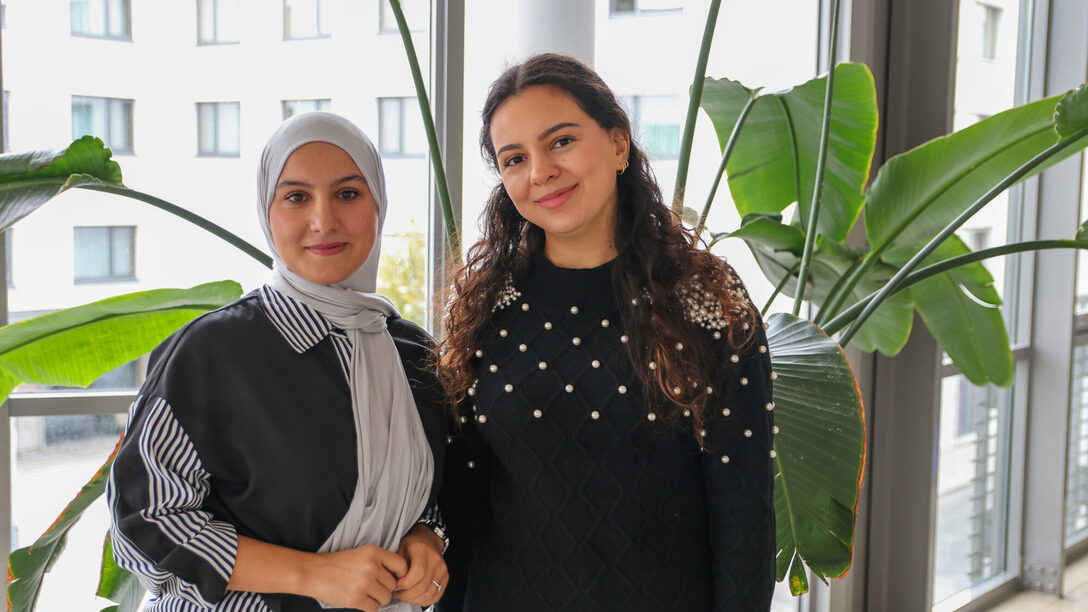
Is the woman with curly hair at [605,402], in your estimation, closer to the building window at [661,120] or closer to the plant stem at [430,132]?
the plant stem at [430,132]

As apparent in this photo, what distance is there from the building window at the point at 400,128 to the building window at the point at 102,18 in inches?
22.4

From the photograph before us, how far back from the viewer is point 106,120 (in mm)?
1684

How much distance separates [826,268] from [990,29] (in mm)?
2120

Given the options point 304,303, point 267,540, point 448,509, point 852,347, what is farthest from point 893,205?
point 267,540

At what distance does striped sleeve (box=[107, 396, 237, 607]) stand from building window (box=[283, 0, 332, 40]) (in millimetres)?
1152

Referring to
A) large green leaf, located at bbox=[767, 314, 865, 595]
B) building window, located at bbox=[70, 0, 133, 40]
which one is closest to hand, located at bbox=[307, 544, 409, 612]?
large green leaf, located at bbox=[767, 314, 865, 595]

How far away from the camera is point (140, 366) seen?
5.93ft

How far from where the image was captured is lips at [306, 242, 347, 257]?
1108 mm

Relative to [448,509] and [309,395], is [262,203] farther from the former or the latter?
[448,509]

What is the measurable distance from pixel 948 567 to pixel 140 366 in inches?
126

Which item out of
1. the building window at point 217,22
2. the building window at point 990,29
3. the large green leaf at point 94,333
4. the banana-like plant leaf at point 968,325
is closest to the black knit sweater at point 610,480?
the large green leaf at point 94,333

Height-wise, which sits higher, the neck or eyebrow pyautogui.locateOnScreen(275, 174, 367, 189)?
eyebrow pyautogui.locateOnScreen(275, 174, 367, 189)

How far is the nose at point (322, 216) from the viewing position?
1094 mm

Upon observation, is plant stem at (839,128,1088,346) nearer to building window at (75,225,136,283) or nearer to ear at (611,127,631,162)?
ear at (611,127,631,162)
